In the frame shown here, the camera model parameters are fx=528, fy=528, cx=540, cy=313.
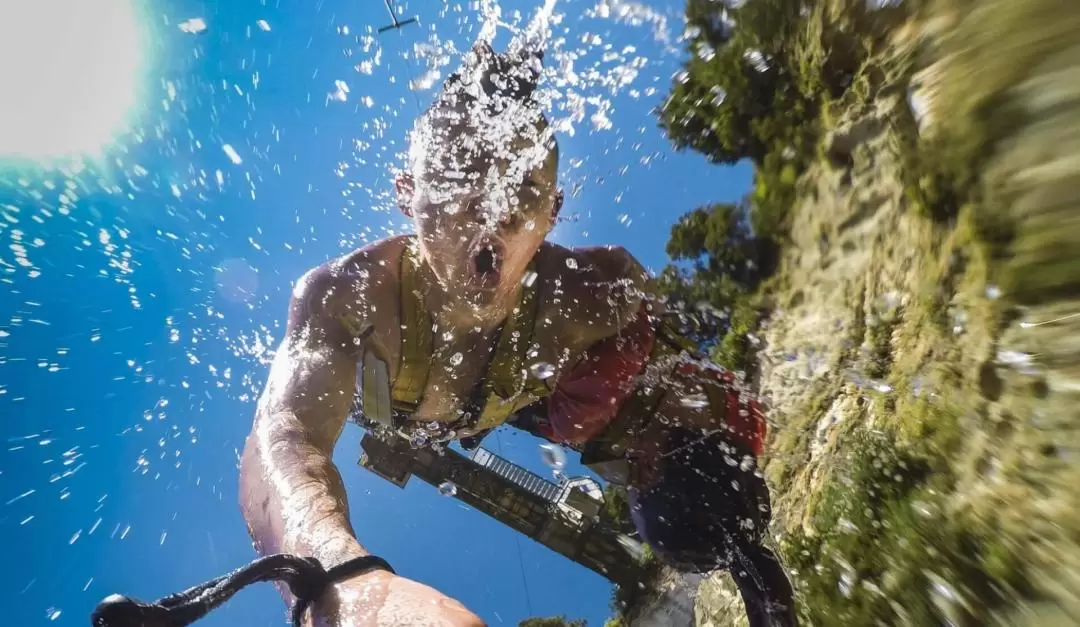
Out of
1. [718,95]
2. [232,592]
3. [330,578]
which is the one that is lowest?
[232,592]

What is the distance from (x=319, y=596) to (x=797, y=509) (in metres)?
2.83

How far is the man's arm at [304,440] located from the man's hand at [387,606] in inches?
6.1

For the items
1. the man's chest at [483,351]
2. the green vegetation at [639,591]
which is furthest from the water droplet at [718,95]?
the green vegetation at [639,591]

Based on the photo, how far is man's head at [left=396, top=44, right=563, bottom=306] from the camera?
2.96 m

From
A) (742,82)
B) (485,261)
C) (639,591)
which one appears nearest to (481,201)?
(485,261)

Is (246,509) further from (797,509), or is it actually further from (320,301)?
(797,509)

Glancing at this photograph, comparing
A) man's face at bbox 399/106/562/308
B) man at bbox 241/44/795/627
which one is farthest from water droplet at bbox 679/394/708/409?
man's face at bbox 399/106/562/308

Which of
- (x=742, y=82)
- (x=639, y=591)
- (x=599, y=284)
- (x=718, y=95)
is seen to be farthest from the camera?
(x=639, y=591)

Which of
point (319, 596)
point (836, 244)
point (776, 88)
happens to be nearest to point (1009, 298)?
point (836, 244)

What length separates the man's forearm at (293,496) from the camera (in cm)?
157

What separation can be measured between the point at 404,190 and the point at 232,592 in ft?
9.20

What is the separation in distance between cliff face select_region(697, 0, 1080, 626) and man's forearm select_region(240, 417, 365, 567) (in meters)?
1.59

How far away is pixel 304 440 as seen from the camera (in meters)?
2.16

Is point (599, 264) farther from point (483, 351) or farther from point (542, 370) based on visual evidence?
point (483, 351)
